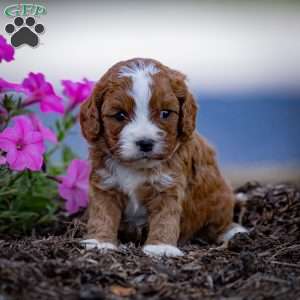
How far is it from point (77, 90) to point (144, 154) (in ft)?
6.27

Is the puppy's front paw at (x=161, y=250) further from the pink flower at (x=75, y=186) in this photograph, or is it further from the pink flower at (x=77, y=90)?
the pink flower at (x=77, y=90)

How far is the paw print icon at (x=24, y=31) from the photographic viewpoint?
711 cm

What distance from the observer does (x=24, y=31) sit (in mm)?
7160

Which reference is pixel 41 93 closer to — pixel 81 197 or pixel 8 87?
pixel 8 87

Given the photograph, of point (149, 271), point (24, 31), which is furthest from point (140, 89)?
point (24, 31)

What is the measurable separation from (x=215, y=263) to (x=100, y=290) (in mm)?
1201

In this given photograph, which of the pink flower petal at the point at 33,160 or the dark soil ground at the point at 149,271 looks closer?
the dark soil ground at the point at 149,271

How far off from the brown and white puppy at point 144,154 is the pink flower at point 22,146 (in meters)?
0.49

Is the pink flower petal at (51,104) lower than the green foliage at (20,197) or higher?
higher

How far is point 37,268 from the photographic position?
5039 mm

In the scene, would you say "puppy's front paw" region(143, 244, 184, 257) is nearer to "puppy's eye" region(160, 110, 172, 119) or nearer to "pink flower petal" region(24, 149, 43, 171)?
"puppy's eye" region(160, 110, 172, 119)

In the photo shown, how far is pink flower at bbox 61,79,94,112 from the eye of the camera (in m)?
7.50

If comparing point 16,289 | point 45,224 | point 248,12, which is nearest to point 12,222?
point 45,224
